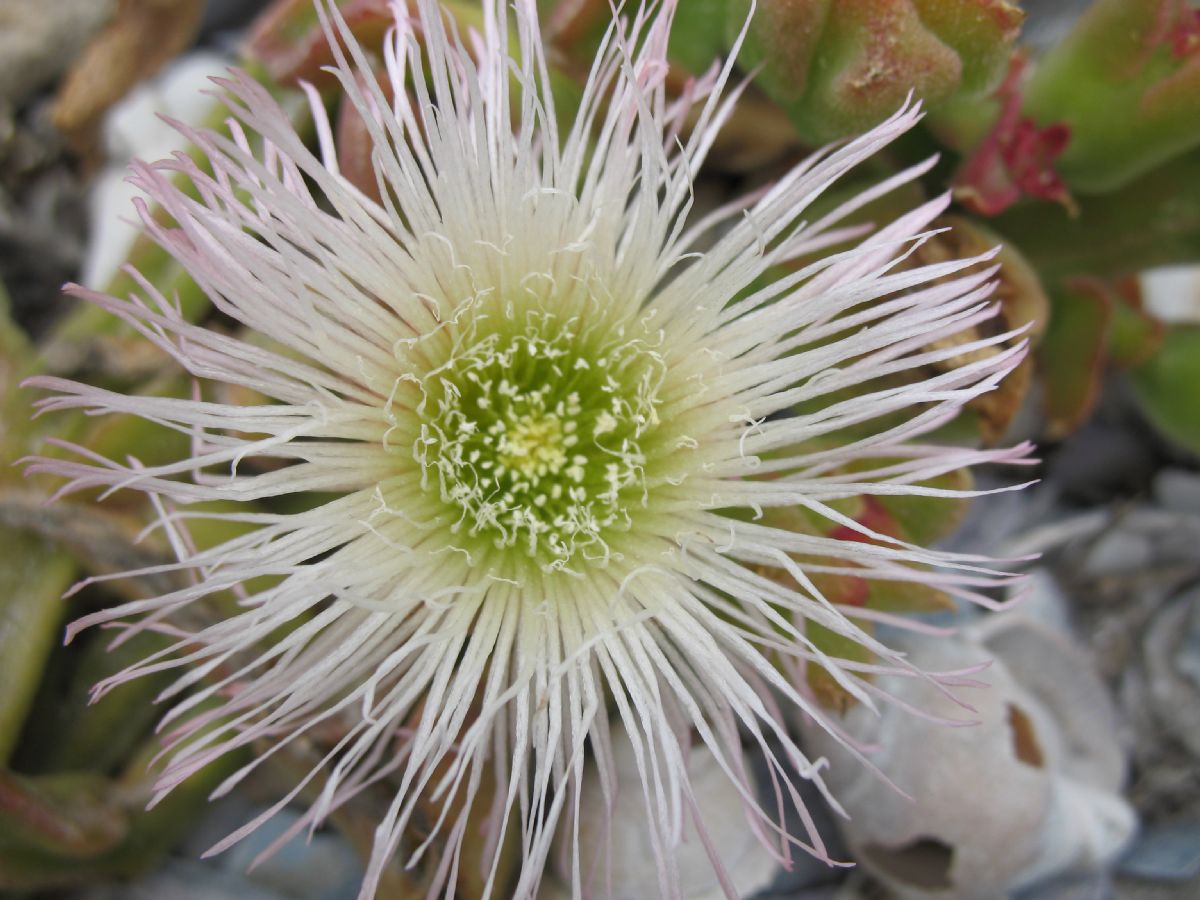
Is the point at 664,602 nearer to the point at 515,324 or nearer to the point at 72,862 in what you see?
the point at 515,324

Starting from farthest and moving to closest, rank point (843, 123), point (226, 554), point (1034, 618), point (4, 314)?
point (1034, 618) < point (4, 314) < point (843, 123) < point (226, 554)

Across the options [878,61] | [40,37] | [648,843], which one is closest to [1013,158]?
[878,61]

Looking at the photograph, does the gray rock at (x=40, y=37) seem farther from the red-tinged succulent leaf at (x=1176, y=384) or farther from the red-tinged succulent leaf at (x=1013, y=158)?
the red-tinged succulent leaf at (x=1176, y=384)

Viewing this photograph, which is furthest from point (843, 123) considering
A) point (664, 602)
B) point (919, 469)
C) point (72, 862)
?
point (72, 862)

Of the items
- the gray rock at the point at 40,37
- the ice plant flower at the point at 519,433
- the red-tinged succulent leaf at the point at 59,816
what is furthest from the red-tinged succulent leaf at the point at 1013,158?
the gray rock at the point at 40,37

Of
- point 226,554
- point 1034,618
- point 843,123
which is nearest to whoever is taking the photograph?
point 226,554

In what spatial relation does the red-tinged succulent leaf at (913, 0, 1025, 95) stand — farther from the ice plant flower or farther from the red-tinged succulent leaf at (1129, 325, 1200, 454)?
the red-tinged succulent leaf at (1129, 325, 1200, 454)
